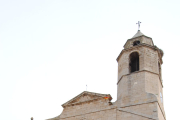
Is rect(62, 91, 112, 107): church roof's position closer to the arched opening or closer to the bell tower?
the bell tower

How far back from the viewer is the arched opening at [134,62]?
70.5 ft

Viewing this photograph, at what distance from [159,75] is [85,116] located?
586 cm

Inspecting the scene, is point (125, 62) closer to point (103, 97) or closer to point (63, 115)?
point (103, 97)

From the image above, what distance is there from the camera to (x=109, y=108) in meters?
19.8

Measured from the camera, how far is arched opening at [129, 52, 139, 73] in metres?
21.5

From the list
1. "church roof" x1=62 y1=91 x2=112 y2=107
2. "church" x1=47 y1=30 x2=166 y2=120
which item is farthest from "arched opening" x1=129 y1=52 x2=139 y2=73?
"church roof" x1=62 y1=91 x2=112 y2=107

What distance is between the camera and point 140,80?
20.0m

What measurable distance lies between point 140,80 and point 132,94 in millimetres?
1100

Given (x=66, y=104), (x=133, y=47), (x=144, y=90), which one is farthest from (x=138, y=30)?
(x=66, y=104)

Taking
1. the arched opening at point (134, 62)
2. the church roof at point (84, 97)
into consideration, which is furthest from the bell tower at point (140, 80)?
the church roof at point (84, 97)

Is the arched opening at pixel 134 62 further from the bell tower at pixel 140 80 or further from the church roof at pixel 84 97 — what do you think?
the church roof at pixel 84 97

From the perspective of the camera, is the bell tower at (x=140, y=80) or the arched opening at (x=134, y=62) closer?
the bell tower at (x=140, y=80)

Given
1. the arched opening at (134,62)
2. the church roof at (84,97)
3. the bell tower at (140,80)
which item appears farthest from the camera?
the arched opening at (134,62)

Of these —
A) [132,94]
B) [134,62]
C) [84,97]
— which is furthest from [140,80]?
[84,97]
